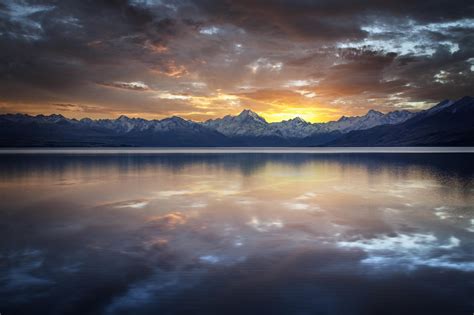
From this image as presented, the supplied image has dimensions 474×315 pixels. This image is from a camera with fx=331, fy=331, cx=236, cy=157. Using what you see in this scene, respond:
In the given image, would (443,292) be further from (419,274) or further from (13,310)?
(13,310)

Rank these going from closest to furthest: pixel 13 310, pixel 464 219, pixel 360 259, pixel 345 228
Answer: pixel 13 310
pixel 360 259
pixel 345 228
pixel 464 219

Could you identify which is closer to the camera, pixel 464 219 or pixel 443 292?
pixel 443 292

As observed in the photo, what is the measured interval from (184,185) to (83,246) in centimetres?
2446

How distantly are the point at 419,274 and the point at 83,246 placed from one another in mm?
14802

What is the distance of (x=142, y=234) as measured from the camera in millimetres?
18391

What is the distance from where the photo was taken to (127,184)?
137 ft

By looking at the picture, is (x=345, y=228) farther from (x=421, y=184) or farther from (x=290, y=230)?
(x=421, y=184)

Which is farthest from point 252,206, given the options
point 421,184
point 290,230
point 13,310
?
point 421,184

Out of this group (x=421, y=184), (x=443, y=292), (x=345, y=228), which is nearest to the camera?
(x=443, y=292)

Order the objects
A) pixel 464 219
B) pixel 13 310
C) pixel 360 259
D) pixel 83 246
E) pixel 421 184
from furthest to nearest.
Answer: pixel 421 184
pixel 464 219
pixel 83 246
pixel 360 259
pixel 13 310

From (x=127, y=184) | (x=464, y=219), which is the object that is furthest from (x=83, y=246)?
(x=127, y=184)

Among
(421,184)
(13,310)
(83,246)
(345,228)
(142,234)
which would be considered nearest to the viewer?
(13,310)

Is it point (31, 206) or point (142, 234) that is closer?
point (142, 234)

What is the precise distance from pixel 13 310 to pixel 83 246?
6.39 meters
